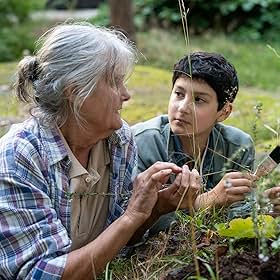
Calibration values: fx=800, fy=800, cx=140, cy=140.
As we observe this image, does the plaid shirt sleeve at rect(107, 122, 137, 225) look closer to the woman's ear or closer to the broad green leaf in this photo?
the woman's ear

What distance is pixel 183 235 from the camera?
3008 millimetres

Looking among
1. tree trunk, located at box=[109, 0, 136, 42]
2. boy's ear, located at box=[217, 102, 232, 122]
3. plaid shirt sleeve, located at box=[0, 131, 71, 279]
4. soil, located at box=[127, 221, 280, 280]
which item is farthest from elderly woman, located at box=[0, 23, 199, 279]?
tree trunk, located at box=[109, 0, 136, 42]

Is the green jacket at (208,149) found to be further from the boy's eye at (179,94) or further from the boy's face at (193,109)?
the boy's eye at (179,94)

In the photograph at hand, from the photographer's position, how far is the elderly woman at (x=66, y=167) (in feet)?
9.04

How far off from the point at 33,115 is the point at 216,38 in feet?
34.2

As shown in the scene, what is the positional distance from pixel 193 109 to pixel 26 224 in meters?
0.94

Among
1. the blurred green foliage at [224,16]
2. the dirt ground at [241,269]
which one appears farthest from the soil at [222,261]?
the blurred green foliage at [224,16]

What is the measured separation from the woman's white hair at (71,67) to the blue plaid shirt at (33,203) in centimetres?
10

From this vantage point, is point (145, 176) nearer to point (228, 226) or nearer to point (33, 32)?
point (228, 226)

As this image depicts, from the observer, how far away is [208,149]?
3.53 m

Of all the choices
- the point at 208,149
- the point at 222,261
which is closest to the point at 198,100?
the point at 208,149

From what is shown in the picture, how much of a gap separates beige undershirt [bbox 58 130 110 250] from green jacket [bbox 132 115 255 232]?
310mm

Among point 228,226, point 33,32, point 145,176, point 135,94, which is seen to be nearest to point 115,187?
point 145,176

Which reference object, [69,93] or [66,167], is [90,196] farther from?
[69,93]
